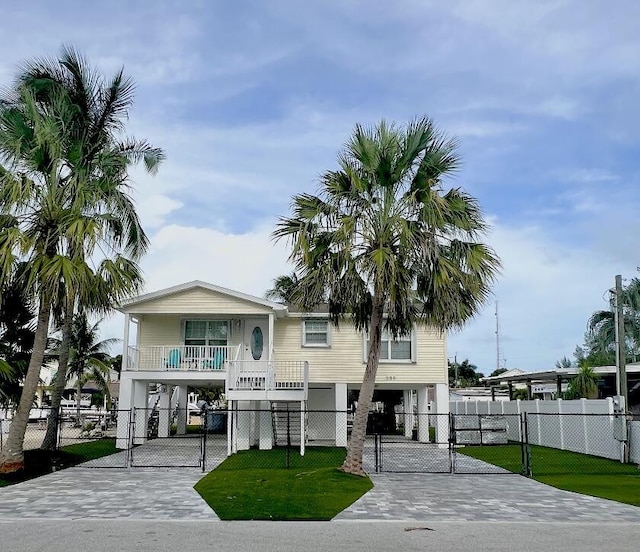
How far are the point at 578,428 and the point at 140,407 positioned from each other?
49.1 ft

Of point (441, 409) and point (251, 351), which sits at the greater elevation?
point (251, 351)

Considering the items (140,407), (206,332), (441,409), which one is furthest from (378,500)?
(206,332)

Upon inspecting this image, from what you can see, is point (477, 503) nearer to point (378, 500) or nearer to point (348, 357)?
point (378, 500)

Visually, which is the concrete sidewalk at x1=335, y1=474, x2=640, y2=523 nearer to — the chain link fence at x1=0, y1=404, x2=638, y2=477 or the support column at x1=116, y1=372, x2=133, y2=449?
the chain link fence at x1=0, y1=404, x2=638, y2=477

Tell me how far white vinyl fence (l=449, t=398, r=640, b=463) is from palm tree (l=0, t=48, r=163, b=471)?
11458 millimetres

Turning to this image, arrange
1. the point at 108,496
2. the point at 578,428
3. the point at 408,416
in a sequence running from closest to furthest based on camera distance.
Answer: the point at 108,496 → the point at 578,428 → the point at 408,416

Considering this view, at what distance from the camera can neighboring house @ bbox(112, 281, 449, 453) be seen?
23281 mm

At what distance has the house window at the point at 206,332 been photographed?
2497 centimetres

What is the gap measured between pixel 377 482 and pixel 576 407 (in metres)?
10.4

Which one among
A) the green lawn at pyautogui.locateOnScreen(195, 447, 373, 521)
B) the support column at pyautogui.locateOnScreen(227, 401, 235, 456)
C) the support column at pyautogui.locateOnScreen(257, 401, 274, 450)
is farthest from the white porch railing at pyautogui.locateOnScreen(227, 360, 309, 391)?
the green lawn at pyautogui.locateOnScreen(195, 447, 373, 521)

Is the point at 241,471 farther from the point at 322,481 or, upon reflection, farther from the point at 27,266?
the point at 27,266

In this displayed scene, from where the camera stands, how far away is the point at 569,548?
28.1 feet

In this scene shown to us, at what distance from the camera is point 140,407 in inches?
944

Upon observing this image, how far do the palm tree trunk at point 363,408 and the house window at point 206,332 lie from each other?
1039 centimetres
